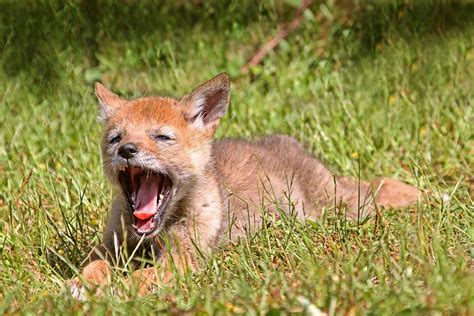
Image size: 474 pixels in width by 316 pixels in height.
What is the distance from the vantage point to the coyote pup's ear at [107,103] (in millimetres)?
5883

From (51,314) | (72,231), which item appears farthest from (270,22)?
(51,314)

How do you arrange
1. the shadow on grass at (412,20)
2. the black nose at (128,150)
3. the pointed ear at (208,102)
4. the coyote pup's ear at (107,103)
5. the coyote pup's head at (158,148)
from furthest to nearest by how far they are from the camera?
the shadow on grass at (412,20), the coyote pup's ear at (107,103), the pointed ear at (208,102), the coyote pup's head at (158,148), the black nose at (128,150)

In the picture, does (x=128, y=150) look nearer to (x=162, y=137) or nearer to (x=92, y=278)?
(x=162, y=137)

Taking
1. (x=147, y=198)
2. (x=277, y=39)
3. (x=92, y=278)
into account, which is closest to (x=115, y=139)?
(x=147, y=198)

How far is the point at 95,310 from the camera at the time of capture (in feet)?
13.4

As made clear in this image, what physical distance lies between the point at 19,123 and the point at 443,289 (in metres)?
4.40

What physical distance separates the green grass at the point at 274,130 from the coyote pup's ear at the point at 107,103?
56cm

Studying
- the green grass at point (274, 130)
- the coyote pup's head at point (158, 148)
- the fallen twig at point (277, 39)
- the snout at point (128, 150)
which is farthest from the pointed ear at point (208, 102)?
the fallen twig at point (277, 39)

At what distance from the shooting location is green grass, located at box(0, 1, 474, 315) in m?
4.28

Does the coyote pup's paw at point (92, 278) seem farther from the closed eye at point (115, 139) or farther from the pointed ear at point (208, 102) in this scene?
the pointed ear at point (208, 102)

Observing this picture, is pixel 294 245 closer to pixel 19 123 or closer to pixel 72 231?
pixel 72 231

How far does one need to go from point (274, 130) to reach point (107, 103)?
1.97m

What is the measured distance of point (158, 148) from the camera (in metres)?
5.47

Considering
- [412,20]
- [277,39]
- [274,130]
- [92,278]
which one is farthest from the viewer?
[277,39]
